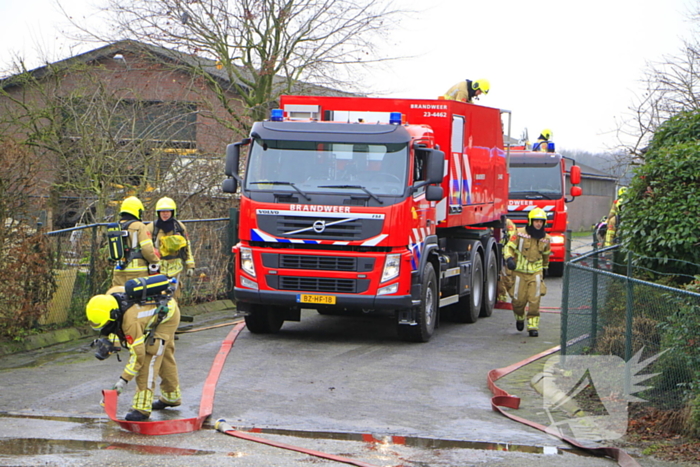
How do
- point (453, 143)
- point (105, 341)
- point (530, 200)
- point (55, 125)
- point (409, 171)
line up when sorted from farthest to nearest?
point (530, 200), point (55, 125), point (453, 143), point (409, 171), point (105, 341)

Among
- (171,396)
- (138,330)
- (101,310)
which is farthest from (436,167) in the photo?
(101,310)

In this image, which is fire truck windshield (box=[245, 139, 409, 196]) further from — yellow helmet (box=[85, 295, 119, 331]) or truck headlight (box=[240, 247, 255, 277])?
yellow helmet (box=[85, 295, 119, 331])

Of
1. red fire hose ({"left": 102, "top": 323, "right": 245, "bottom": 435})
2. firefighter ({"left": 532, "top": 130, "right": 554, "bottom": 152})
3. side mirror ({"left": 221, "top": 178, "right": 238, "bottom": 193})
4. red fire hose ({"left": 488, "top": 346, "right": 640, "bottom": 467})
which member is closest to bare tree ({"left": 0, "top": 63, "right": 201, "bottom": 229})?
side mirror ({"left": 221, "top": 178, "right": 238, "bottom": 193})

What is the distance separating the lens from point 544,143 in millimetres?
23188

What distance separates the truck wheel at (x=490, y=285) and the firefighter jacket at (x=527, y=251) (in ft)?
7.77

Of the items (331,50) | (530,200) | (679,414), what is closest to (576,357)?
(679,414)

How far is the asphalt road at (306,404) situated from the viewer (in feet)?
20.7

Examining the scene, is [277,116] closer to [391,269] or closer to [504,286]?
[391,269]

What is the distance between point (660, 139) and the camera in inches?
451

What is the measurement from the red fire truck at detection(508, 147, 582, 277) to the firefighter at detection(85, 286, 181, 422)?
48.3 feet

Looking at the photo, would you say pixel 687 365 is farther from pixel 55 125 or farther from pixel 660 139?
pixel 55 125

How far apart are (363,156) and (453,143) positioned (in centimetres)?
204

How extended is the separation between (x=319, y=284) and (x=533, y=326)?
3442 millimetres

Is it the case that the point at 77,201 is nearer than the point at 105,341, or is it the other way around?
the point at 105,341
